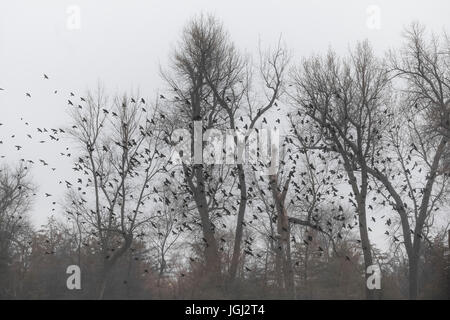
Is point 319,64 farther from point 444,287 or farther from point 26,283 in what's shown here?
point 26,283

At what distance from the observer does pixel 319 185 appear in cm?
3064

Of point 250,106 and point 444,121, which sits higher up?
point 250,106

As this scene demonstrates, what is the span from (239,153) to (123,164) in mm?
4979

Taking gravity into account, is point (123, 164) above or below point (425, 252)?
above

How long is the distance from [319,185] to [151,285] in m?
10.3

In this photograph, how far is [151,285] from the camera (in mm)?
33594
